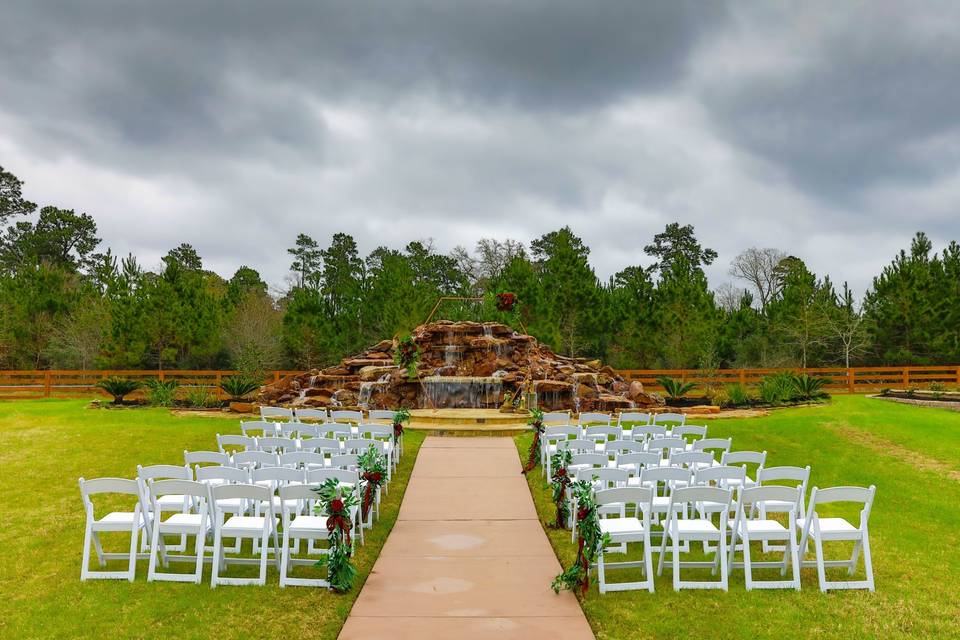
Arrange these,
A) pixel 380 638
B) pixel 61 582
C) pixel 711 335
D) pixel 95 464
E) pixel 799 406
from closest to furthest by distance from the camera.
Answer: pixel 380 638
pixel 61 582
pixel 95 464
pixel 799 406
pixel 711 335

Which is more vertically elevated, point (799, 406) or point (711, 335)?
point (711, 335)

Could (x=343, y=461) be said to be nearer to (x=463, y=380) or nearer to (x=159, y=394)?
(x=463, y=380)

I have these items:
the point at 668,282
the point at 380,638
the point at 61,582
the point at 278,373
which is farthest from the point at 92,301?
the point at 380,638

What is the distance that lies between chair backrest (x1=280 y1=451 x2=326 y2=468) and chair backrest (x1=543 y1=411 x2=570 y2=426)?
10.6m

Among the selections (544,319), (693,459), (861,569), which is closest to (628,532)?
(693,459)

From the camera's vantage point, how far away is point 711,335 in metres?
31.7

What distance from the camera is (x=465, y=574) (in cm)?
706

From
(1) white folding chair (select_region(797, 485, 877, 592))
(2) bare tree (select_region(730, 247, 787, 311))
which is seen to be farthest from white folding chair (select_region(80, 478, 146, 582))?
(2) bare tree (select_region(730, 247, 787, 311))

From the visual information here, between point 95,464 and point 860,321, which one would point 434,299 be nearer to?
point 860,321

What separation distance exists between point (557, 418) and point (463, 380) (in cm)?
460

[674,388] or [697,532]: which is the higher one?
[674,388]

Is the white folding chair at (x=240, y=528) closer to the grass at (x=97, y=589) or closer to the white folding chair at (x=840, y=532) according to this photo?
the grass at (x=97, y=589)

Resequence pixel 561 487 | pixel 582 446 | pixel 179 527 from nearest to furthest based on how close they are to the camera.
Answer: pixel 179 527 < pixel 561 487 < pixel 582 446

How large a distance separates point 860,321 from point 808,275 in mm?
3241
